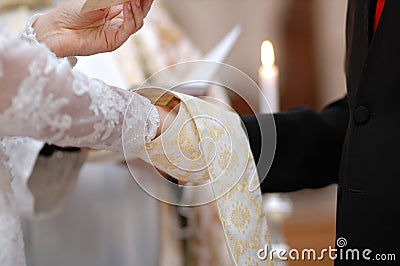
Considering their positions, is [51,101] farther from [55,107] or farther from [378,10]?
[378,10]

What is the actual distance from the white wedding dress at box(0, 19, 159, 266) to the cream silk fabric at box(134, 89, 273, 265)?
1.7 inches

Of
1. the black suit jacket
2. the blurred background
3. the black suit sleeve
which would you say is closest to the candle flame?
the blurred background

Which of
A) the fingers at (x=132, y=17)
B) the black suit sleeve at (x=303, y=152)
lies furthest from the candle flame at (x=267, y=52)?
the fingers at (x=132, y=17)

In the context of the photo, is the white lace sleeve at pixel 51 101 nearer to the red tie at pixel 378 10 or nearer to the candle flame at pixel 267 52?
the red tie at pixel 378 10

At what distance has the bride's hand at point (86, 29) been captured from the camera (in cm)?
104

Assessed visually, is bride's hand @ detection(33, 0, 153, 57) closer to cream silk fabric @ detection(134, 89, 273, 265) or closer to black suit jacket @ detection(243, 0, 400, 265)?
cream silk fabric @ detection(134, 89, 273, 265)

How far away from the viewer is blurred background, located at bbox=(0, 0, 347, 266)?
1.97 metres

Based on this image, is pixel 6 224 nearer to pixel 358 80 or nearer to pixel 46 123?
pixel 46 123

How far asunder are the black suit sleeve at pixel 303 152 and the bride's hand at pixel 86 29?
0.29 metres

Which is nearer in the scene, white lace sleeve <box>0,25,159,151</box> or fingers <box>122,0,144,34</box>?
white lace sleeve <box>0,25,159,151</box>

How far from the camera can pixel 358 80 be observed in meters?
1.04

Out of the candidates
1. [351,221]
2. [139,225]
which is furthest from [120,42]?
[139,225]

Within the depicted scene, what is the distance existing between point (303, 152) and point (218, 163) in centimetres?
23

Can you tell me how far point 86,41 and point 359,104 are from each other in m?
0.37
